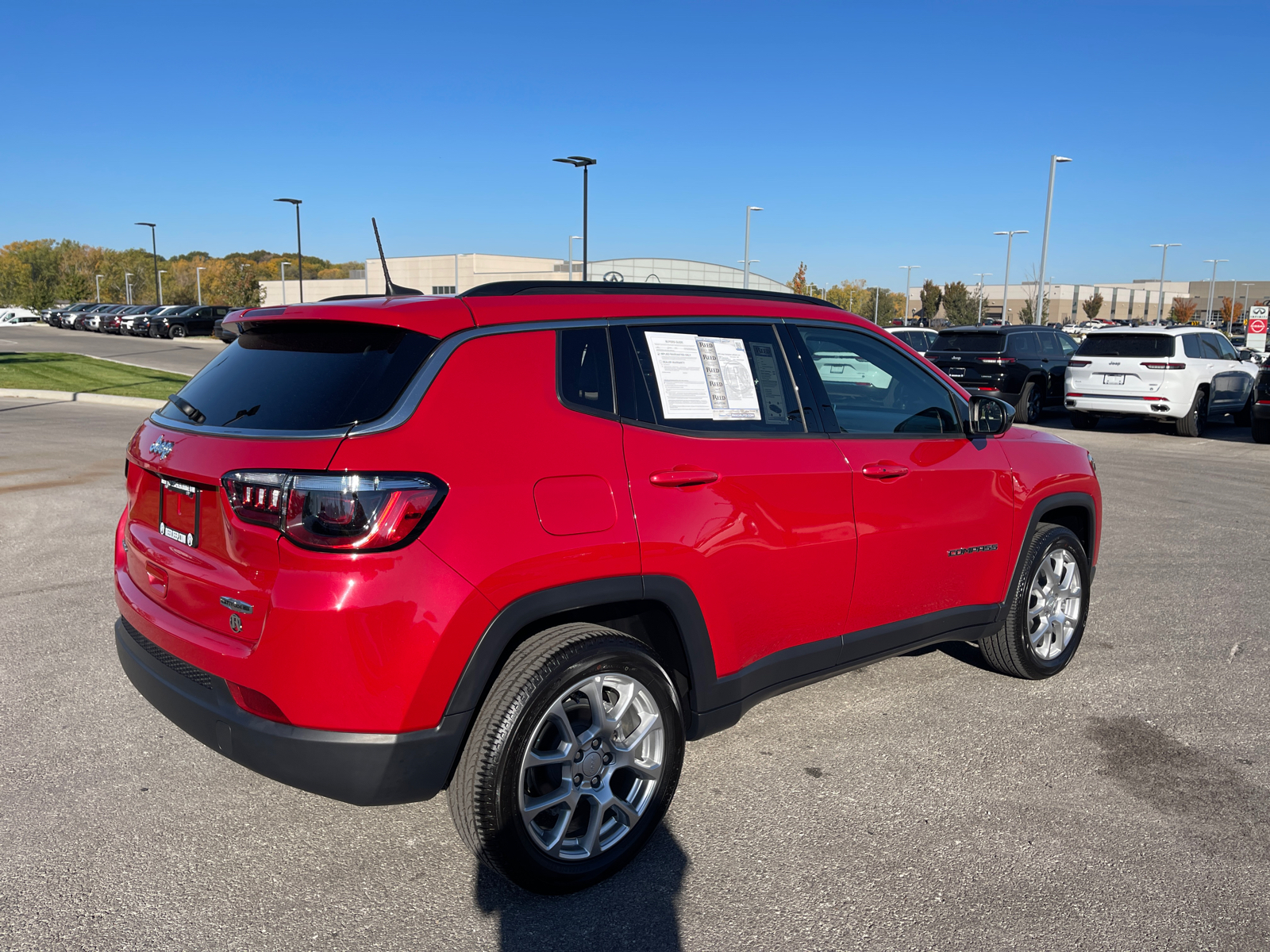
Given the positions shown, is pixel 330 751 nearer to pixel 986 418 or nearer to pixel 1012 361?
pixel 986 418

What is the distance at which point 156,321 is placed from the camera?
51.1 meters

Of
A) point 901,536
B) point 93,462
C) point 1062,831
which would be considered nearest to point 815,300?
point 901,536

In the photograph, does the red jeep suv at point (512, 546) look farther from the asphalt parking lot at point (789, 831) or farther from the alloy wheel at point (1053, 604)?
the alloy wheel at point (1053, 604)

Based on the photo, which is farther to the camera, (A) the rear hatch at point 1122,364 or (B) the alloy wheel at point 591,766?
(A) the rear hatch at point 1122,364

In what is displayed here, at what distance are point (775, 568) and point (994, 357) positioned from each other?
1544 centimetres

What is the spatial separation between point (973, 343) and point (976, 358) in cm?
33

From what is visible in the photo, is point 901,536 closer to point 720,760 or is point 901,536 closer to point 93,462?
point 720,760

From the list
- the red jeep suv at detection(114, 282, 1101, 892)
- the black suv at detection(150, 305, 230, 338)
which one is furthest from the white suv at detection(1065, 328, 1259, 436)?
the black suv at detection(150, 305, 230, 338)

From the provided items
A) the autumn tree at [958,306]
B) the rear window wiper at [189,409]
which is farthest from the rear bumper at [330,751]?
the autumn tree at [958,306]

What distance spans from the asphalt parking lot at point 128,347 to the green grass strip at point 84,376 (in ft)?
4.17

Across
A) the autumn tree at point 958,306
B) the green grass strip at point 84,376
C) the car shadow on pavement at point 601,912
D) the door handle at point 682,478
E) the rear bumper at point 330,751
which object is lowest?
the car shadow on pavement at point 601,912

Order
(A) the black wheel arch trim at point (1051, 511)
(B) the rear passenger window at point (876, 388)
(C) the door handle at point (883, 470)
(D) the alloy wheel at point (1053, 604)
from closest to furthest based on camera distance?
(C) the door handle at point (883, 470)
(B) the rear passenger window at point (876, 388)
(A) the black wheel arch trim at point (1051, 511)
(D) the alloy wheel at point (1053, 604)

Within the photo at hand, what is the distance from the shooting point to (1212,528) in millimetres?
8430

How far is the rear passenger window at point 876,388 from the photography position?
12.5ft
